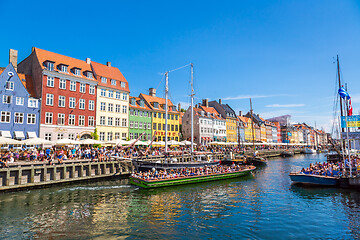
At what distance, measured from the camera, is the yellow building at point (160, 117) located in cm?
6090

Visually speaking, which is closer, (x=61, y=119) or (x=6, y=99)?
(x=6, y=99)

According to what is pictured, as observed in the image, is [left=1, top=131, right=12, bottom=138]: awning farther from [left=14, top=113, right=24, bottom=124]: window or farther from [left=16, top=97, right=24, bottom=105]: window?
[left=16, top=97, right=24, bottom=105]: window

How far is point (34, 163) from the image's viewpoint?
2636 centimetres

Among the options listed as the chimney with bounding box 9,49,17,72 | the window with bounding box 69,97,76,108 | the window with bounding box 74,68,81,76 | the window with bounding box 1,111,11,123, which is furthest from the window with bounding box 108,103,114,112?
the window with bounding box 1,111,11,123

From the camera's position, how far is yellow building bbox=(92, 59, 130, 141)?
48.4m

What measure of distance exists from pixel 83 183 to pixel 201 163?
55.1ft

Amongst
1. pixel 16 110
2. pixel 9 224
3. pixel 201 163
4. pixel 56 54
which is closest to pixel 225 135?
pixel 201 163

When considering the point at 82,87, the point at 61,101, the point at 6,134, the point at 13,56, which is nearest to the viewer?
the point at 6,134

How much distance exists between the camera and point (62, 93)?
4272cm

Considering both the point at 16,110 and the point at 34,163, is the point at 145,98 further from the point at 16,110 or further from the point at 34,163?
the point at 34,163

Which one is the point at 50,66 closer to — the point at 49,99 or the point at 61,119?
the point at 49,99

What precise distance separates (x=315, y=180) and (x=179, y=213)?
17.4 meters

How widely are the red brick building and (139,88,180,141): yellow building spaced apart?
16.8 metres

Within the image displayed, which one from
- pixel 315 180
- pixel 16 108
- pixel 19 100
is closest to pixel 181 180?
pixel 315 180
